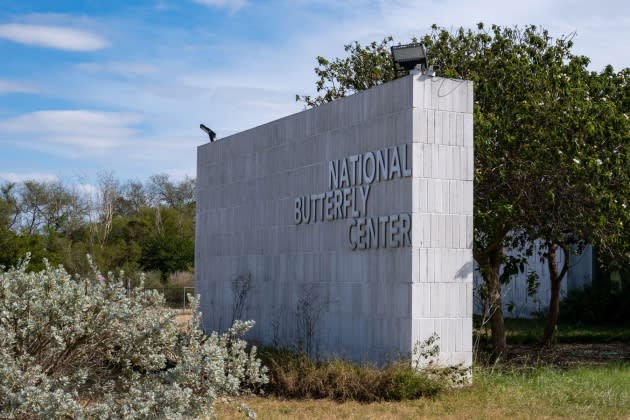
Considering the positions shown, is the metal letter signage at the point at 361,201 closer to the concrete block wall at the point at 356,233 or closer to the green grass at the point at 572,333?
the concrete block wall at the point at 356,233

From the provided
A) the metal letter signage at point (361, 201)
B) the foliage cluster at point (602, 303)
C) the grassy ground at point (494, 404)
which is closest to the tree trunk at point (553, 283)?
the grassy ground at point (494, 404)

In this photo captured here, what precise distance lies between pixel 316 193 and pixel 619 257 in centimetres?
536

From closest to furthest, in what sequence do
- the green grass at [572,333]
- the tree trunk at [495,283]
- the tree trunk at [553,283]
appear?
the tree trunk at [495,283] < the tree trunk at [553,283] < the green grass at [572,333]

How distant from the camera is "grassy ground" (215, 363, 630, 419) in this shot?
9.27 meters

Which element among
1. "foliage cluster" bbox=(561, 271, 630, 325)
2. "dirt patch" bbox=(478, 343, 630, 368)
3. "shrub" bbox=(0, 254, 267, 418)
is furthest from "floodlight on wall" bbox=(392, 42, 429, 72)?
"foliage cluster" bbox=(561, 271, 630, 325)

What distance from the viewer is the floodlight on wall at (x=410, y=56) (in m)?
11.3

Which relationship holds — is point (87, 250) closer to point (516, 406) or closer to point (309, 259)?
point (309, 259)

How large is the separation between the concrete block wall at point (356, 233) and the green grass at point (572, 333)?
6975 millimetres

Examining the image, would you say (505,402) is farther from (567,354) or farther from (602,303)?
(602,303)

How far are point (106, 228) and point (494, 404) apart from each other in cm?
3926

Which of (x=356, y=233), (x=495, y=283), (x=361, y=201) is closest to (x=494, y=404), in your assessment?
(x=356, y=233)

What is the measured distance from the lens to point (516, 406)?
9.66 m

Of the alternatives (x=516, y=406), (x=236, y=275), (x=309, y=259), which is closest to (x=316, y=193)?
(x=309, y=259)

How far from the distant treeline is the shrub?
94.8 ft
